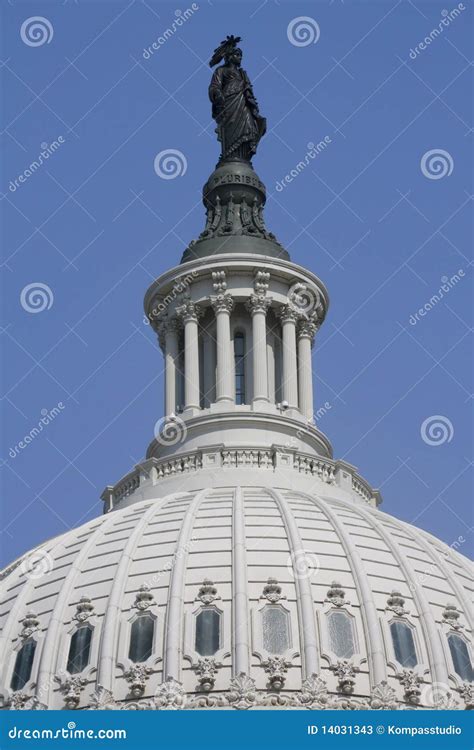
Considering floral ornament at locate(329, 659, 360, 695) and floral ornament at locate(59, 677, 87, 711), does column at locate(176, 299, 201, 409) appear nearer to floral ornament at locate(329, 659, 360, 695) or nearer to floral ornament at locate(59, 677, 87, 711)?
floral ornament at locate(59, 677, 87, 711)

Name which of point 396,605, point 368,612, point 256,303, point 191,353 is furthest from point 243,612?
point 256,303

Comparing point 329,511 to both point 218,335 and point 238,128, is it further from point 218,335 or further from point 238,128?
point 238,128

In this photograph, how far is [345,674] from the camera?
7431 centimetres

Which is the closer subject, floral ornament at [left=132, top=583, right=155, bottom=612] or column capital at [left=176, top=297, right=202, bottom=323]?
floral ornament at [left=132, top=583, right=155, bottom=612]

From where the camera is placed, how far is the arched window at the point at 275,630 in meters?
75.1

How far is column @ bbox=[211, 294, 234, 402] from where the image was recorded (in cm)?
9206

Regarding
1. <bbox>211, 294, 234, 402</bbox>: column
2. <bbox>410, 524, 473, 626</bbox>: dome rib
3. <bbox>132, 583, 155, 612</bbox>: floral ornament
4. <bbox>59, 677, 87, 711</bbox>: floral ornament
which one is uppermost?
<bbox>211, 294, 234, 402</bbox>: column

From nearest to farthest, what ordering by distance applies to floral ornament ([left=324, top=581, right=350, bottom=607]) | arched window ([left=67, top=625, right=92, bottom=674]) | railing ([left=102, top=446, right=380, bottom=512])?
arched window ([left=67, top=625, right=92, bottom=674]) → floral ornament ([left=324, top=581, right=350, bottom=607]) → railing ([left=102, top=446, right=380, bottom=512])

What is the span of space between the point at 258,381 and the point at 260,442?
11.7 ft

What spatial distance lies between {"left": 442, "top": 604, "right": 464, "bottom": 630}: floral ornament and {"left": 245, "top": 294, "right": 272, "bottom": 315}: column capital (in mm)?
20125

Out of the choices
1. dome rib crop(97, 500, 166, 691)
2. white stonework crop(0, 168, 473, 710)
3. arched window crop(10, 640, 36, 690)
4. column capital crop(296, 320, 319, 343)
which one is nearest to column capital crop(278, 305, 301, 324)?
column capital crop(296, 320, 319, 343)

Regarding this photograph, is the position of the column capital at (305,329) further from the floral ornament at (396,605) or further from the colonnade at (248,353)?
the floral ornament at (396,605)
